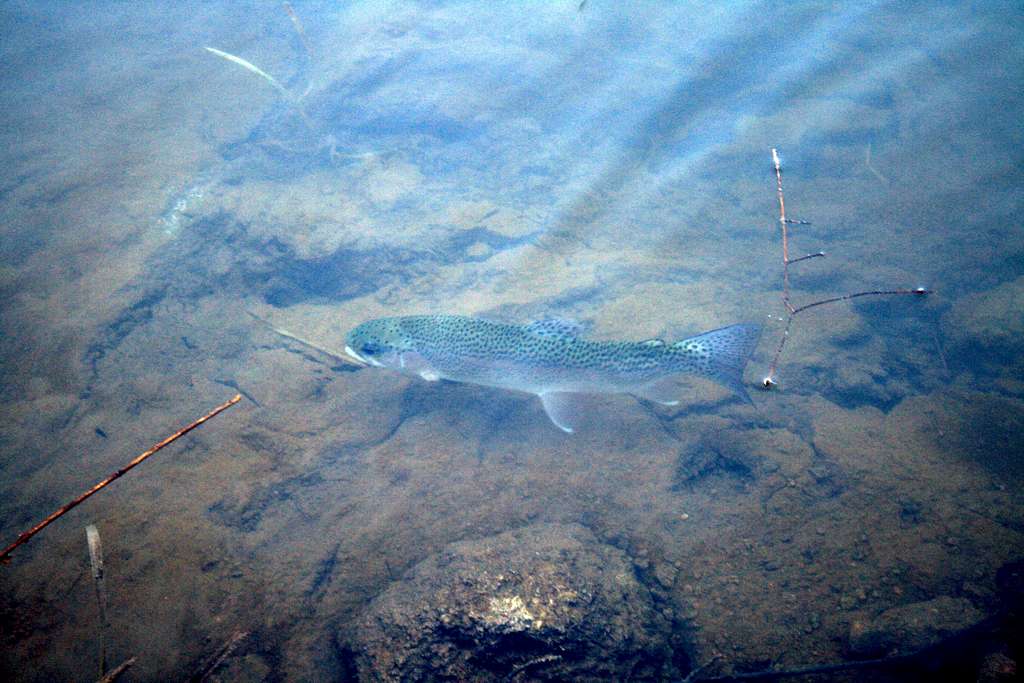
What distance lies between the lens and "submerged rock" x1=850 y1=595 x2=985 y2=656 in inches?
117

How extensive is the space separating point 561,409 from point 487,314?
1.72 meters

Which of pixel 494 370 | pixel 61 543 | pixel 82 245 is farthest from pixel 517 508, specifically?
pixel 82 245

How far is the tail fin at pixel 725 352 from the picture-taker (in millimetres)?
4023

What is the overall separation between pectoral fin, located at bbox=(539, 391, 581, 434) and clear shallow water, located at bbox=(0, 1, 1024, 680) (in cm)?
37

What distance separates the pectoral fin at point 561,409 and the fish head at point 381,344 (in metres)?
1.51

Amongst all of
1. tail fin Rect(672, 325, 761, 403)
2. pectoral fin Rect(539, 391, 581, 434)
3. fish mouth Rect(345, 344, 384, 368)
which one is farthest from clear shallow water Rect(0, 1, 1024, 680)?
tail fin Rect(672, 325, 761, 403)

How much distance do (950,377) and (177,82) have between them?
661 inches

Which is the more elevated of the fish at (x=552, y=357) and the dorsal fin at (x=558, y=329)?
the dorsal fin at (x=558, y=329)

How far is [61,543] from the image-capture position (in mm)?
3508

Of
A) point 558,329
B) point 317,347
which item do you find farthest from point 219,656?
point 558,329

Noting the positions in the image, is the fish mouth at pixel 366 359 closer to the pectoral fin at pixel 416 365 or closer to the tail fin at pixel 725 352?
the pectoral fin at pixel 416 365

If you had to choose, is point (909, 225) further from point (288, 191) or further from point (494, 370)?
point (288, 191)

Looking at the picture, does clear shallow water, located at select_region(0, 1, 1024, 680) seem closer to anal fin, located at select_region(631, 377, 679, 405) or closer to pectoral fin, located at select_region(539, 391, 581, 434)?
pectoral fin, located at select_region(539, 391, 581, 434)

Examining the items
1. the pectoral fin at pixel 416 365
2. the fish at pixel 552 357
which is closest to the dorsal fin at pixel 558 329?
the fish at pixel 552 357
